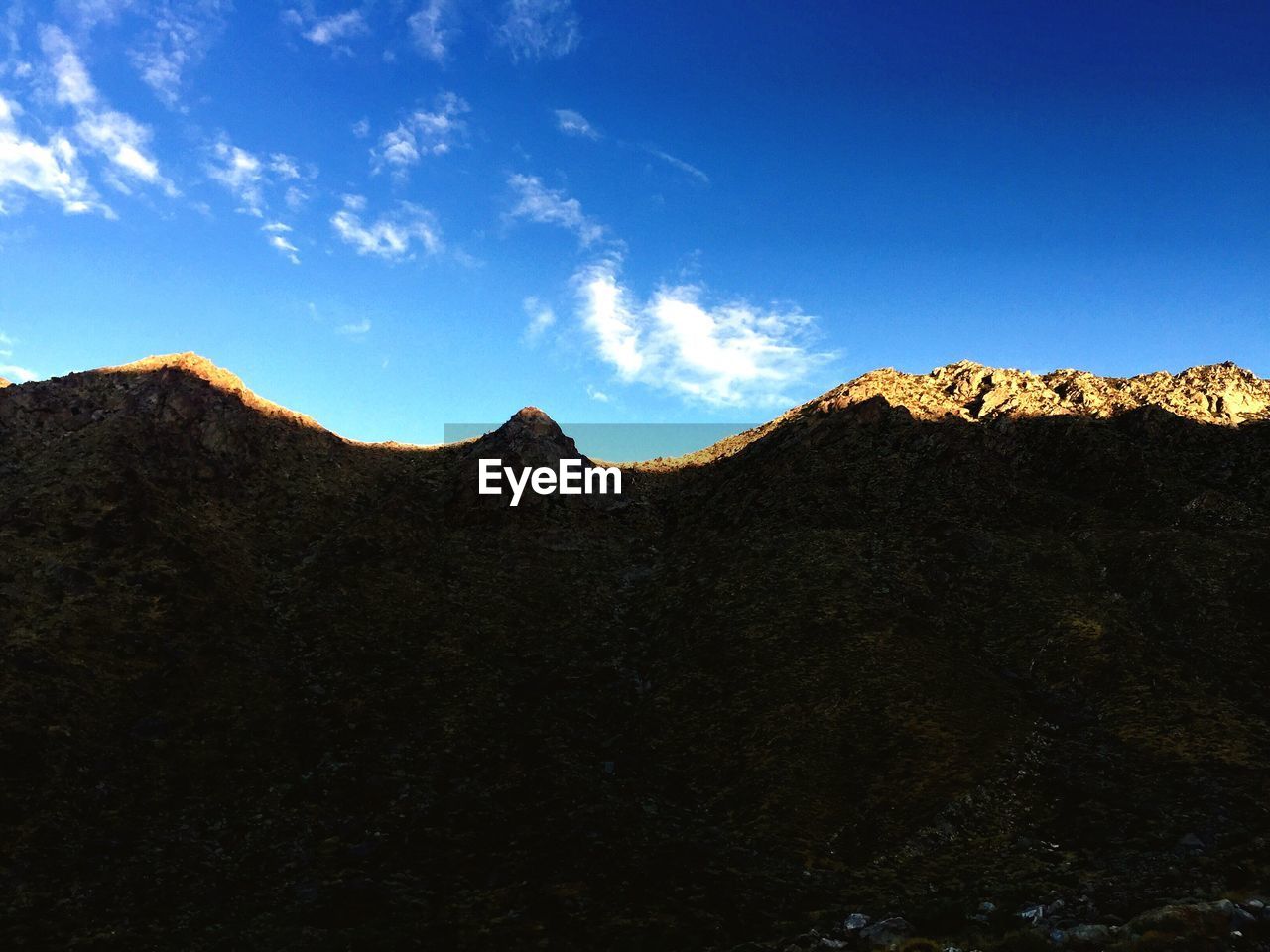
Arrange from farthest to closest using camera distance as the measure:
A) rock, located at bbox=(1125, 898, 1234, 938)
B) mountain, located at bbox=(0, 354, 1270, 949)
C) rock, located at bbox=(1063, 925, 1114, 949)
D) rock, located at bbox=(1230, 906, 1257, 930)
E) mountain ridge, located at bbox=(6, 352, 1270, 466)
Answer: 1. mountain ridge, located at bbox=(6, 352, 1270, 466)
2. mountain, located at bbox=(0, 354, 1270, 949)
3. rock, located at bbox=(1063, 925, 1114, 949)
4. rock, located at bbox=(1230, 906, 1257, 930)
5. rock, located at bbox=(1125, 898, 1234, 938)

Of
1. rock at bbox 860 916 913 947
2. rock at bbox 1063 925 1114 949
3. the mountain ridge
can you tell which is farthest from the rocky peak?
rock at bbox 1063 925 1114 949

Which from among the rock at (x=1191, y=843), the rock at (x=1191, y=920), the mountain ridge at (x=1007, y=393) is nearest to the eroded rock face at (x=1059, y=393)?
the mountain ridge at (x=1007, y=393)

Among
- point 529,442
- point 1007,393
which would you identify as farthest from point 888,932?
point 1007,393

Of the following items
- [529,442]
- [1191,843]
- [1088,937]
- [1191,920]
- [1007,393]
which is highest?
[1007,393]

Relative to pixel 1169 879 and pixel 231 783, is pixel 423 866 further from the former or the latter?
pixel 1169 879

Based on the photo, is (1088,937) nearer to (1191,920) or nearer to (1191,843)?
(1191,920)

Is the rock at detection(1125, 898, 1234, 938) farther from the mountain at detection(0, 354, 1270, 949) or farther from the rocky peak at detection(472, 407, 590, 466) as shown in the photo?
the rocky peak at detection(472, 407, 590, 466)

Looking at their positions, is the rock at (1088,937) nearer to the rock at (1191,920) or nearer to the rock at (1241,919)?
the rock at (1191,920)
